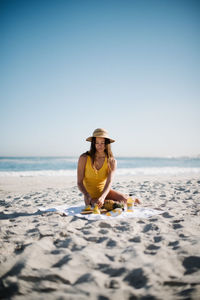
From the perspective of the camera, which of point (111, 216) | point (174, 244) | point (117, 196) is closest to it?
point (174, 244)

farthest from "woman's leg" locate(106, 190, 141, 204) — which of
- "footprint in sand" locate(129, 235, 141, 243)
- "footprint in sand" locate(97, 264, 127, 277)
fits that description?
"footprint in sand" locate(97, 264, 127, 277)

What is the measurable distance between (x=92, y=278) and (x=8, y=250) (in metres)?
1.16

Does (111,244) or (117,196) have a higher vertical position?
(117,196)

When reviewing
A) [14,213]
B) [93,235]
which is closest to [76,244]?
[93,235]

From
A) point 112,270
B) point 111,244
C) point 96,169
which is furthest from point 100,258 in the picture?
point 96,169

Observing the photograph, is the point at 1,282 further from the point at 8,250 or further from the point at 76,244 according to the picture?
the point at 76,244

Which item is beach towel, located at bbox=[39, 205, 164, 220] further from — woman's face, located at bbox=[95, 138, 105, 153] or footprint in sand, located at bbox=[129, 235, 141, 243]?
woman's face, located at bbox=[95, 138, 105, 153]

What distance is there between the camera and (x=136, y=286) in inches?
63.4

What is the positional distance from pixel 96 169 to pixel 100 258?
2.18 metres

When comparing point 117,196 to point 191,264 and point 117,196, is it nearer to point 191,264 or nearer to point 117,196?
point 117,196

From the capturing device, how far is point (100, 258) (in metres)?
2.04

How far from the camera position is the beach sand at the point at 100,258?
156cm

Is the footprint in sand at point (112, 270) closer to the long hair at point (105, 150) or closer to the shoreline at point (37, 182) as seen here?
the long hair at point (105, 150)

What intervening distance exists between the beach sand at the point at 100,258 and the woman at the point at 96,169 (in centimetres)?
88
